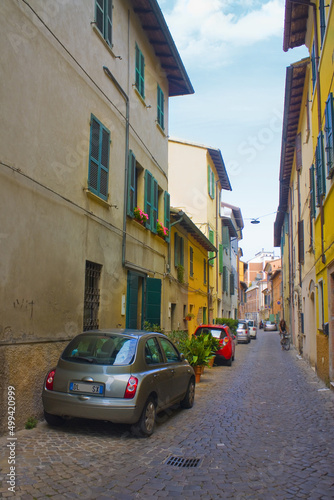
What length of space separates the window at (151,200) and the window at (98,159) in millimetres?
3145

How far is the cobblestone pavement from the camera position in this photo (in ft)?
14.3

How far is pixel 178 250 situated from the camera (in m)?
17.8

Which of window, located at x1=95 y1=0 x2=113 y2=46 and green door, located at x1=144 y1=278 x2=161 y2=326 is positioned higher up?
window, located at x1=95 y1=0 x2=113 y2=46

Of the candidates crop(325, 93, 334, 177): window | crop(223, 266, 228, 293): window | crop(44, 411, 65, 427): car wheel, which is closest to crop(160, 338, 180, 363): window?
crop(44, 411, 65, 427): car wheel

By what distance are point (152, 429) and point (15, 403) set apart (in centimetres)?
191

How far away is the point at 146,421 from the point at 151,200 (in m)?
8.16

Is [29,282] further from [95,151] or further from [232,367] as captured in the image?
[232,367]

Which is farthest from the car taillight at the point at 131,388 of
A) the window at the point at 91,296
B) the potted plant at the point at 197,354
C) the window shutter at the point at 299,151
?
the window shutter at the point at 299,151

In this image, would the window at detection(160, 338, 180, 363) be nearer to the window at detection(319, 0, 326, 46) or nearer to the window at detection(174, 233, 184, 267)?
the window at detection(319, 0, 326, 46)

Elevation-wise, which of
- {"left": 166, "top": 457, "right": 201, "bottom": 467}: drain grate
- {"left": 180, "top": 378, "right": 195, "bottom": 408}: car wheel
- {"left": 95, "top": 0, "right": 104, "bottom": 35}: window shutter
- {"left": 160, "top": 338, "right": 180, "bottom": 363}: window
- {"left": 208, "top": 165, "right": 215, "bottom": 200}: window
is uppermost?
{"left": 208, "top": 165, "right": 215, "bottom": 200}: window

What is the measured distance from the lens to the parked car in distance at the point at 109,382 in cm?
587

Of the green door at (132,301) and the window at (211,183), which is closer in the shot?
the green door at (132,301)

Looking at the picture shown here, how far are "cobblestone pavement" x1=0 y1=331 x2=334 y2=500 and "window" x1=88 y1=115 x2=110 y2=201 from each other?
182 inches

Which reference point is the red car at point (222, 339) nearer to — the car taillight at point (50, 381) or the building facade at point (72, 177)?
Result: the building facade at point (72, 177)
